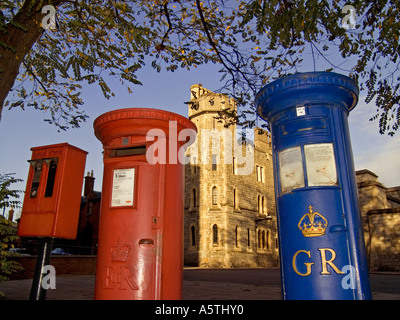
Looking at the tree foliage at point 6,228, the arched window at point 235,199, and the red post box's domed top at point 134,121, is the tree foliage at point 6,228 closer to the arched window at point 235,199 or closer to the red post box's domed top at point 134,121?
the red post box's domed top at point 134,121

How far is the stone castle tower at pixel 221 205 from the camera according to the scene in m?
24.6

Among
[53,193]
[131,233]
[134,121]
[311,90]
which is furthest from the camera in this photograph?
[134,121]

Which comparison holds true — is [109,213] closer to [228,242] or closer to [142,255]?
[142,255]

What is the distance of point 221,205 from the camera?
25.4 metres

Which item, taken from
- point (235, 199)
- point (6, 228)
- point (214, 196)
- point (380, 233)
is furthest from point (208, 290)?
point (235, 199)

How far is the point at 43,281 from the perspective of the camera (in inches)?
107

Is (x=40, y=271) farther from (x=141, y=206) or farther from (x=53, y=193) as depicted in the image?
(x=141, y=206)

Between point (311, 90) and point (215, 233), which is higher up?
point (215, 233)

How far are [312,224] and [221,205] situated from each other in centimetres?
2310

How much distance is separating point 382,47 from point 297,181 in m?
3.84

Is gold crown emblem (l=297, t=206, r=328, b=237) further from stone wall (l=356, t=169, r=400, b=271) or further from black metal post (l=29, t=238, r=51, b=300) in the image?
stone wall (l=356, t=169, r=400, b=271)

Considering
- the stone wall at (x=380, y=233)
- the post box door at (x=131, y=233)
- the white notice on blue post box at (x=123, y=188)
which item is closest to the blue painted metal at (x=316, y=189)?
the post box door at (x=131, y=233)

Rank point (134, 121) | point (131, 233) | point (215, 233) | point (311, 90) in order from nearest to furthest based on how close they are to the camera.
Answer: point (311, 90), point (131, 233), point (134, 121), point (215, 233)
